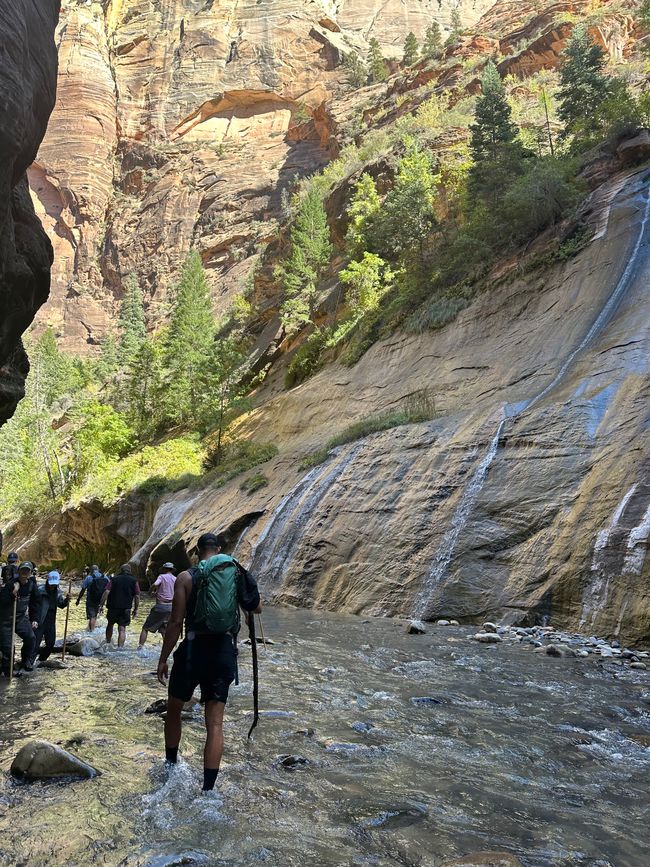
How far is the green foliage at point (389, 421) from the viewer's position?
19.2 meters

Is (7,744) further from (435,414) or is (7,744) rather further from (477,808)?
(435,414)

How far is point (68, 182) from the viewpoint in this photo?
283ft

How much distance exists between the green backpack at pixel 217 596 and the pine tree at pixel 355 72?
8359cm

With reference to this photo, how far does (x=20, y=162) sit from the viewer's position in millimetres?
11750

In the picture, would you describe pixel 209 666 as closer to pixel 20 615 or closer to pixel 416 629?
pixel 20 615

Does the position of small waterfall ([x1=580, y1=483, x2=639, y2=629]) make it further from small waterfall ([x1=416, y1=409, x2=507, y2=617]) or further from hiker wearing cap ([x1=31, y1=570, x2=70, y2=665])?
hiker wearing cap ([x1=31, y1=570, x2=70, y2=665])

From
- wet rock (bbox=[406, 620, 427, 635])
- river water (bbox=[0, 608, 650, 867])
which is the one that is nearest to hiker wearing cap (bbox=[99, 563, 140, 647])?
river water (bbox=[0, 608, 650, 867])

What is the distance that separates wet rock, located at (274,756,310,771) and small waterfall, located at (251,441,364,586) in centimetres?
1224

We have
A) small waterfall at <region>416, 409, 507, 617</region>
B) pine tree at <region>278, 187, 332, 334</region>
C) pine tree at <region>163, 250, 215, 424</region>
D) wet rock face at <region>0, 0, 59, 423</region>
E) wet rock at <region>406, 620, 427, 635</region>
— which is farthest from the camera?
pine tree at <region>163, 250, 215, 424</region>

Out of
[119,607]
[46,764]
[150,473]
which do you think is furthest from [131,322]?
[46,764]

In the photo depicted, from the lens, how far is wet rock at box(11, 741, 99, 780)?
463cm

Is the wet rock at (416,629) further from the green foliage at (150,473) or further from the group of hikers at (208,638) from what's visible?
the green foliage at (150,473)

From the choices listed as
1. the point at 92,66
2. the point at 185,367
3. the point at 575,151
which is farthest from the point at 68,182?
the point at 575,151

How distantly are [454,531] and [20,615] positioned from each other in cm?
858
